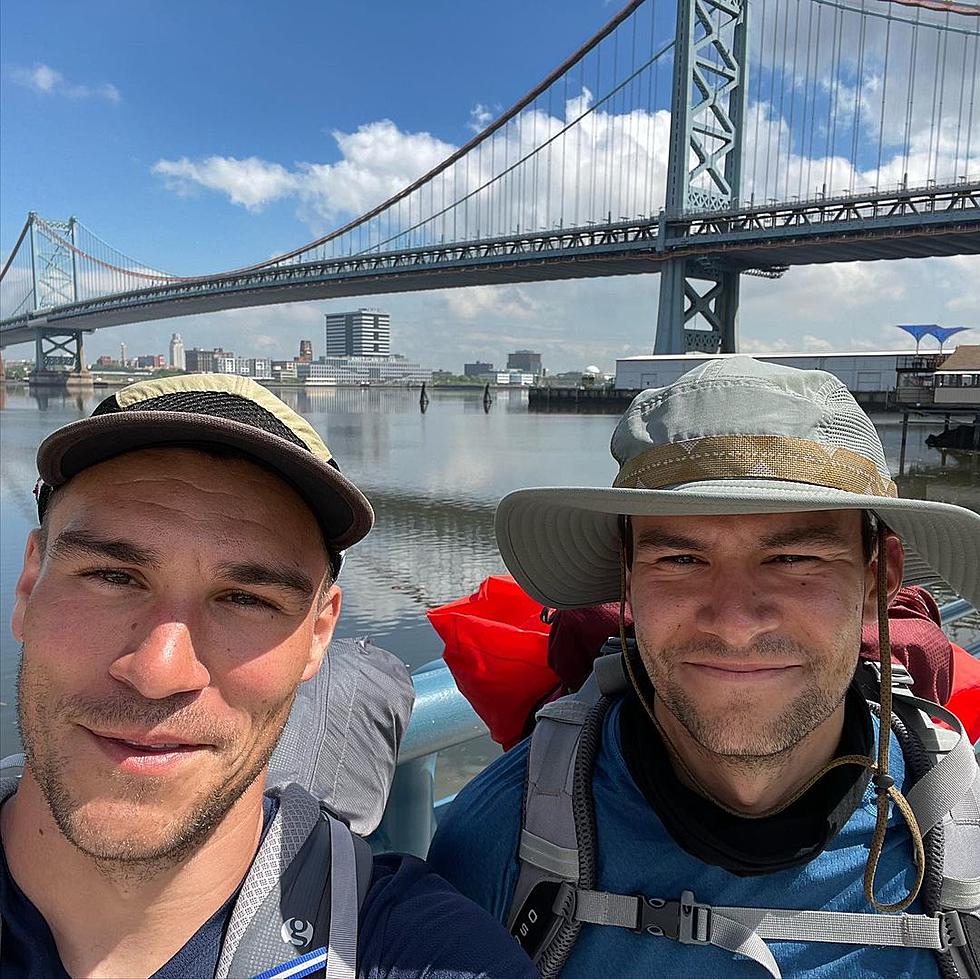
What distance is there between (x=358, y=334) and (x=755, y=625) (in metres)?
115

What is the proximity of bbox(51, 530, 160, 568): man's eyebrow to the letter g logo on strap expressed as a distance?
44 centimetres

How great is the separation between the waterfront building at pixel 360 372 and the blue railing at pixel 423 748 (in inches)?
3250

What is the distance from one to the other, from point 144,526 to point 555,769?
670mm

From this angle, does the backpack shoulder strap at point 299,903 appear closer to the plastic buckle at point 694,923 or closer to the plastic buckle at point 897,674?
the plastic buckle at point 694,923

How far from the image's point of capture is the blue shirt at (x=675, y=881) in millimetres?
1050

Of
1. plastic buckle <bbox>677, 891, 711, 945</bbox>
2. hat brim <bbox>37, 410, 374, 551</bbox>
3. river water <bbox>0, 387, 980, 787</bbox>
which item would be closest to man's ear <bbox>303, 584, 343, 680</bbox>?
hat brim <bbox>37, 410, 374, 551</bbox>

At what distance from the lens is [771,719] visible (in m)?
1.10

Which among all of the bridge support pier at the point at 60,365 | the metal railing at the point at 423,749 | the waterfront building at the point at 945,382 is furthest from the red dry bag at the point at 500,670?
the bridge support pier at the point at 60,365

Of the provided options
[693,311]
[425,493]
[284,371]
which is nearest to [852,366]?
[693,311]

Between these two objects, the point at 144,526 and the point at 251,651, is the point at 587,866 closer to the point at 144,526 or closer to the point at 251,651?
the point at 251,651

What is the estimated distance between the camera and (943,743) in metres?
1.13

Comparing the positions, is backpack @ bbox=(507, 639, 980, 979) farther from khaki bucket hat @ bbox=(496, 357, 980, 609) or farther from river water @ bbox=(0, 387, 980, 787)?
river water @ bbox=(0, 387, 980, 787)

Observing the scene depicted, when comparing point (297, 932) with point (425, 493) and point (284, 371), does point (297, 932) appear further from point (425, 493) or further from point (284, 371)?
point (284, 371)

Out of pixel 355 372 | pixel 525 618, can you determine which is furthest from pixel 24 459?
pixel 355 372
